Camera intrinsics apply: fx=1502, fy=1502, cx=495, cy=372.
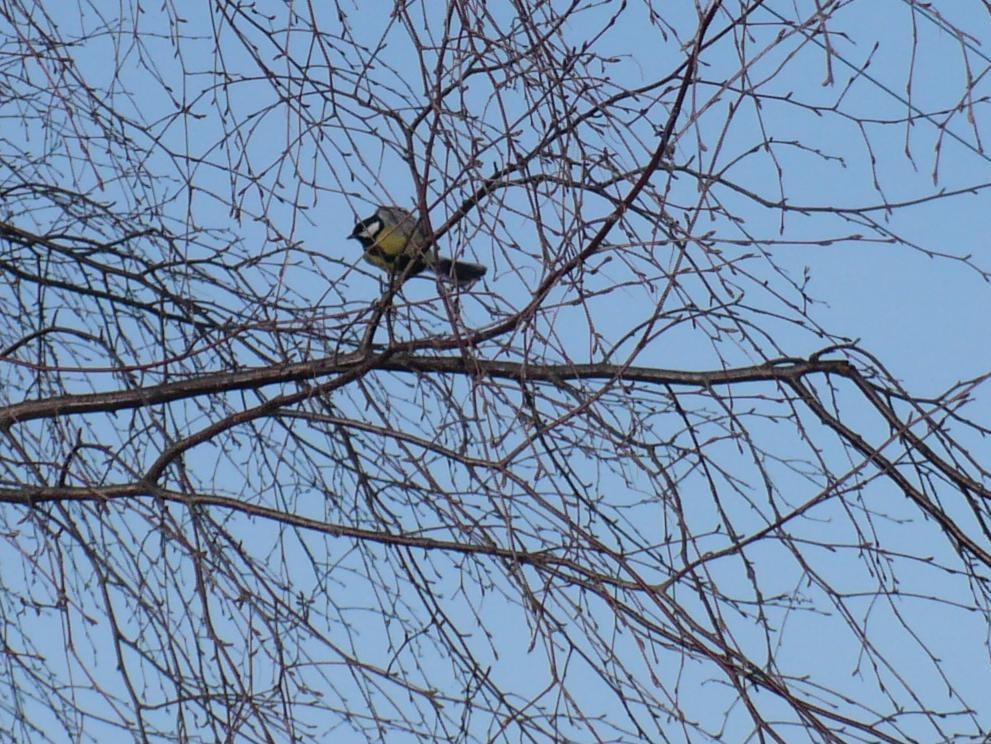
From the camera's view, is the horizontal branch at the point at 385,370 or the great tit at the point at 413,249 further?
the horizontal branch at the point at 385,370

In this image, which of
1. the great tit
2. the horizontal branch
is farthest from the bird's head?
the horizontal branch

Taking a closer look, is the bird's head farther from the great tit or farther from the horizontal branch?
the horizontal branch

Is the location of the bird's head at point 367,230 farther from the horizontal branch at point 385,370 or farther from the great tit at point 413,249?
the horizontal branch at point 385,370

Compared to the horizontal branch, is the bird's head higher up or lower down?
higher up

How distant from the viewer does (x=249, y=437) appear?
3580 mm

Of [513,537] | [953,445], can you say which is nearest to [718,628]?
[513,537]

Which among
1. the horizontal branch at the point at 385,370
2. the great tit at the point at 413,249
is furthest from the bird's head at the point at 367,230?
the horizontal branch at the point at 385,370

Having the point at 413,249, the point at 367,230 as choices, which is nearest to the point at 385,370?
the point at 367,230

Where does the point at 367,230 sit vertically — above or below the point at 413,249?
above

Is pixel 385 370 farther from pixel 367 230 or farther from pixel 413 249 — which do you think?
pixel 413 249

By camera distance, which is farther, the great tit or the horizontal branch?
the horizontal branch

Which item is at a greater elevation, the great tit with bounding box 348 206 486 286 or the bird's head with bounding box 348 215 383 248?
the bird's head with bounding box 348 215 383 248

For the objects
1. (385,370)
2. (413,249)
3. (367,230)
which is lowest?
(413,249)

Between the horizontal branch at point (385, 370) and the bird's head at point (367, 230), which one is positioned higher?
the bird's head at point (367, 230)
